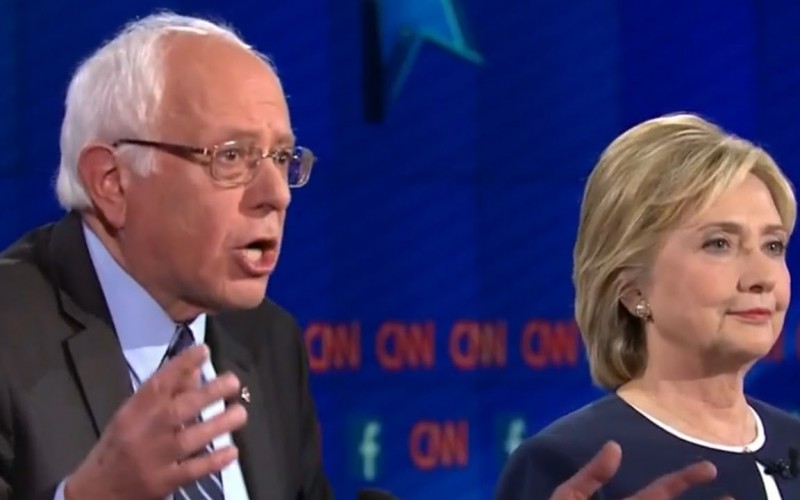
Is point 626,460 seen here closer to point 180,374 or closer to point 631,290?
point 631,290

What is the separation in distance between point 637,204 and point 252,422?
0.60 m

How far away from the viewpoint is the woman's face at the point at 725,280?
78.0 inches

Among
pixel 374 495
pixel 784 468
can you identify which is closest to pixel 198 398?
pixel 374 495

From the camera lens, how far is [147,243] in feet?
5.77

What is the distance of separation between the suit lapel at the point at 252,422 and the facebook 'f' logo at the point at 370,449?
4.01ft

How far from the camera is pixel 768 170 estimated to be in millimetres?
2049

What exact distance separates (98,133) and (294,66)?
50.2 inches

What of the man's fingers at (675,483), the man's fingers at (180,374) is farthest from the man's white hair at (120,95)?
the man's fingers at (675,483)

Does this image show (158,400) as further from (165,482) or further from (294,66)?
(294,66)

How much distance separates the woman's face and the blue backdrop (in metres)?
1.16

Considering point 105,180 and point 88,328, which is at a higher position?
point 105,180

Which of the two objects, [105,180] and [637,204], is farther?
[637,204]

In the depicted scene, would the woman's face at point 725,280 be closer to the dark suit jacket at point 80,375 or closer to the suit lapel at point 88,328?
the dark suit jacket at point 80,375

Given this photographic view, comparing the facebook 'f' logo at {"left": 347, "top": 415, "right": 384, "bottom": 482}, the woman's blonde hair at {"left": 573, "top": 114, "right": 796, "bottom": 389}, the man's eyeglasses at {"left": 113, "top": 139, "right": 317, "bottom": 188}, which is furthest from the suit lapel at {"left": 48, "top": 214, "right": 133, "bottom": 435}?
the facebook 'f' logo at {"left": 347, "top": 415, "right": 384, "bottom": 482}
